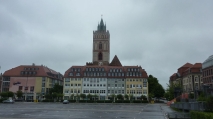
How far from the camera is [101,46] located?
152 metres

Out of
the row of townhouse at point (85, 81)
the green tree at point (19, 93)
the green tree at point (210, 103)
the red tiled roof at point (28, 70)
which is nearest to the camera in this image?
the green tree at point (210, 103)

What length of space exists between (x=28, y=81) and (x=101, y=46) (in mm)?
57323

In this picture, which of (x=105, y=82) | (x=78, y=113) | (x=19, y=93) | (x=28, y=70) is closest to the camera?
(x=78, y=113)

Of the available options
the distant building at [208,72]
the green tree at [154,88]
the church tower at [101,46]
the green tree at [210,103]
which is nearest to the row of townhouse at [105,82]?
the green tree at [154,88]

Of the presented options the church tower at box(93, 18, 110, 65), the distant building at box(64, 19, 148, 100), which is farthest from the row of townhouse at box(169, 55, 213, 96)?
the church tower at box(93, 18, 110, 65)

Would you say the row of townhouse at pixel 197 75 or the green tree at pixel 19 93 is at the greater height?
the row of townhouse at pixel 197 75

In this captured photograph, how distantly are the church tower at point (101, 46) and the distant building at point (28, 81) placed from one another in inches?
1675

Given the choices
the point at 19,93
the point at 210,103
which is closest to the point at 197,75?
the point at 19,93

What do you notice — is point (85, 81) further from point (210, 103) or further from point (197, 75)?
point (210, 103)

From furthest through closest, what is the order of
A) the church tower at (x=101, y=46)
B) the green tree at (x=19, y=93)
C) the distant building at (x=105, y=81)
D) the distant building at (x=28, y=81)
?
the church tower at (x=101, y=46), the distant building at (x=105, y=81), the distant building at (x=28, y=81), the green tree at (x=19, y=93)

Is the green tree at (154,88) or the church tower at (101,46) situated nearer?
the green tree at (154,88)

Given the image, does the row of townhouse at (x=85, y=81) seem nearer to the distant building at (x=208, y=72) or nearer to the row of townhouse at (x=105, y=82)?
the row of townhouse at (x=105, y=82)

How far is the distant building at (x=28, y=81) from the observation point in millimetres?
104875

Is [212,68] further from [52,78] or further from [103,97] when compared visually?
[52,78]
